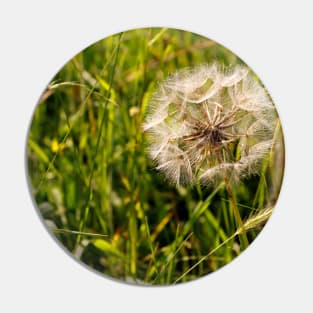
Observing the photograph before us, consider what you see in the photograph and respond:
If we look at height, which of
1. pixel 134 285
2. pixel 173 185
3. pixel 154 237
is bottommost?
pixel 134 285

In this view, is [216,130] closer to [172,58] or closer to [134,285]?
[172,58]

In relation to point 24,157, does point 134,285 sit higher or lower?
lower

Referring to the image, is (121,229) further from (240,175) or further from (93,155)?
(240,175)

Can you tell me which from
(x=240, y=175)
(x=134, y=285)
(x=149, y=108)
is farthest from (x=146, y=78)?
(x=134, y=285)

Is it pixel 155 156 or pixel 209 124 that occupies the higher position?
pixel 209 124
